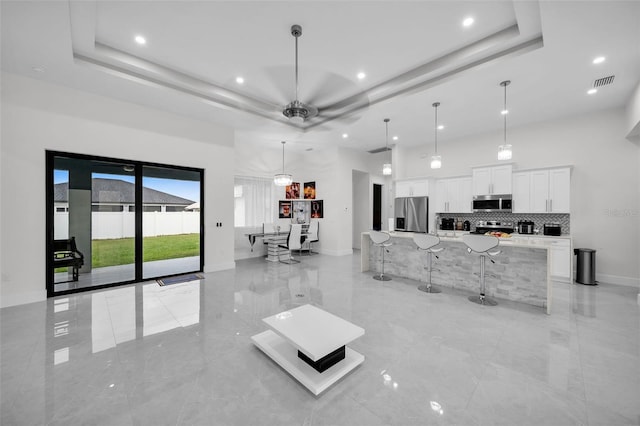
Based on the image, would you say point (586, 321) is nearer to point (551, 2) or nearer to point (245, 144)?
point (551, 2)

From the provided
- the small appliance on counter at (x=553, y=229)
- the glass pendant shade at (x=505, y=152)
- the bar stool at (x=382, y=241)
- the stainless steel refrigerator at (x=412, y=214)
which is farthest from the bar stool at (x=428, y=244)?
the small appliance on counter at (x=553, y=229)

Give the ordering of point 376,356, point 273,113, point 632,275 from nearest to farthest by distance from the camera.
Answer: point 376,356 < point 632,275 < point 273,113

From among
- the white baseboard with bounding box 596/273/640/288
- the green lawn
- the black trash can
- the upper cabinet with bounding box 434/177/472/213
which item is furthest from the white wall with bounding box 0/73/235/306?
the white baseboard with bounding box 596/273/640/288

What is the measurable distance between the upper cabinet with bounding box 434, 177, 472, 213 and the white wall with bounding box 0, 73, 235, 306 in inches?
260

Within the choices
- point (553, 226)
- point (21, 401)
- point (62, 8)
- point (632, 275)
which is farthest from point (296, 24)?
point (632, 275)

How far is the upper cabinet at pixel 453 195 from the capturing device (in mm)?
6377

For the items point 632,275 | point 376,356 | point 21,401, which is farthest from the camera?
point 632,275

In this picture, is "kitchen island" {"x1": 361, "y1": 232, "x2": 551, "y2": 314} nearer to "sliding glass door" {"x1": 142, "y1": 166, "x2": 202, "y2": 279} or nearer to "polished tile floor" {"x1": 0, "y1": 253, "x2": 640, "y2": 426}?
"polished tile floor" {"x1": 0, "y1": 253, "x2": 640, "y2": 426}

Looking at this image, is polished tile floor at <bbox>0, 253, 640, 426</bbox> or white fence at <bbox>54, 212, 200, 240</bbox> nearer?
polished tile floor at <bbox>0, 253, 640, 426</bbox>

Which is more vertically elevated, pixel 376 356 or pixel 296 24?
pixel 296 24

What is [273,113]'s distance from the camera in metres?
5.35

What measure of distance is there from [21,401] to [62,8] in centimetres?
361

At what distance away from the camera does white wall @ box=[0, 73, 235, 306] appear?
11.9ft

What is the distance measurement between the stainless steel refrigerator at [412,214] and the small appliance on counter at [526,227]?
6.67ft
